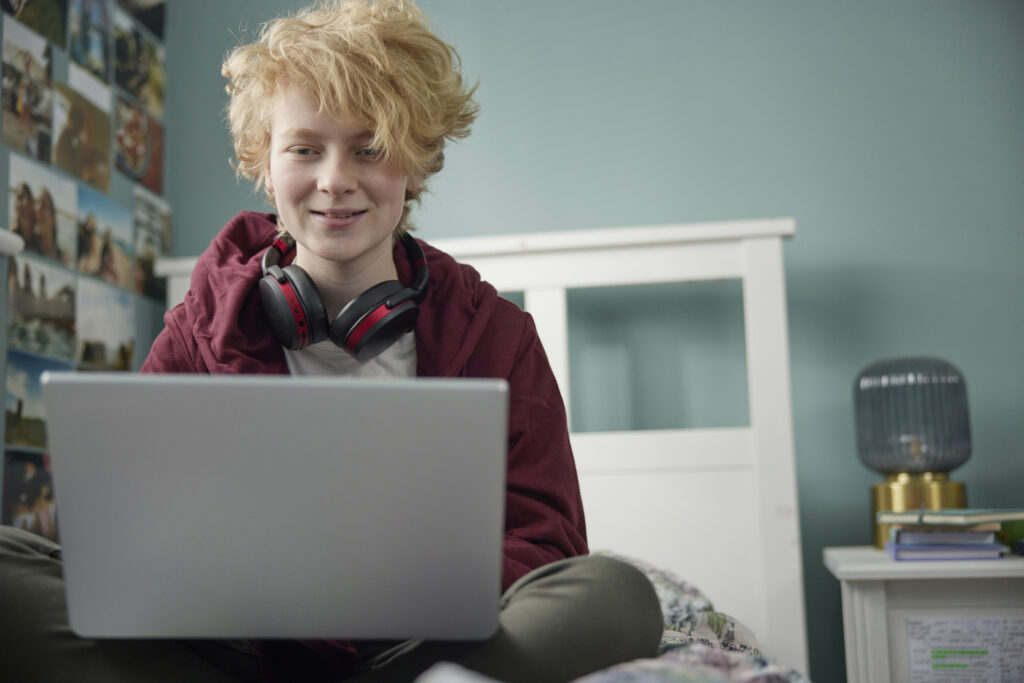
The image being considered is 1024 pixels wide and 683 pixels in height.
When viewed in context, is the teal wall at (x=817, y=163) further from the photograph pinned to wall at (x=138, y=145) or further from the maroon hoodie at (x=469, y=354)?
the maroon hoodie at (x=469, y=354)

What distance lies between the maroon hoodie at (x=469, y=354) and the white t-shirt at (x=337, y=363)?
0.07 ft

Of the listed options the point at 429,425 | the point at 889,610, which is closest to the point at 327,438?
the point at 429,425

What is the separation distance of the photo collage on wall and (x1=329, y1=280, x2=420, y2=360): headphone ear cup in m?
0.88

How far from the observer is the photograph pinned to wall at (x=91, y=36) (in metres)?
1.85

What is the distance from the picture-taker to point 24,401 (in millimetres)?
1648

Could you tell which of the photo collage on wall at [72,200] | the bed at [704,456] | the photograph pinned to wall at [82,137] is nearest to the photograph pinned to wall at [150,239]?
the photo collage on wall at [72,200]

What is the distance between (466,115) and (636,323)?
2.80 ft

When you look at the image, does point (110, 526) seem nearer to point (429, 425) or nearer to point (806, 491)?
point (429, 425)

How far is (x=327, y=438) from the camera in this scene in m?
0.57

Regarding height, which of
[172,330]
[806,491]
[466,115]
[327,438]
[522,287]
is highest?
[466,115]

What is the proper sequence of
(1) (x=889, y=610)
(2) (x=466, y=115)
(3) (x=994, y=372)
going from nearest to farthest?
(2) (x=466, y=115) → (1) (x=889, y=610) → (3) (x=994, y=372)

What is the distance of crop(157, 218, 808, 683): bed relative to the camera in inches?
66.8

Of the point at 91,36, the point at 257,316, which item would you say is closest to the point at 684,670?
the point at 257,316

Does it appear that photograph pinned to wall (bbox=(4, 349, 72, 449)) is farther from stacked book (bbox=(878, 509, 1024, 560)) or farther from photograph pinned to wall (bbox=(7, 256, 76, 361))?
stacked book (bbox=(878, 509, 1024, 560))
